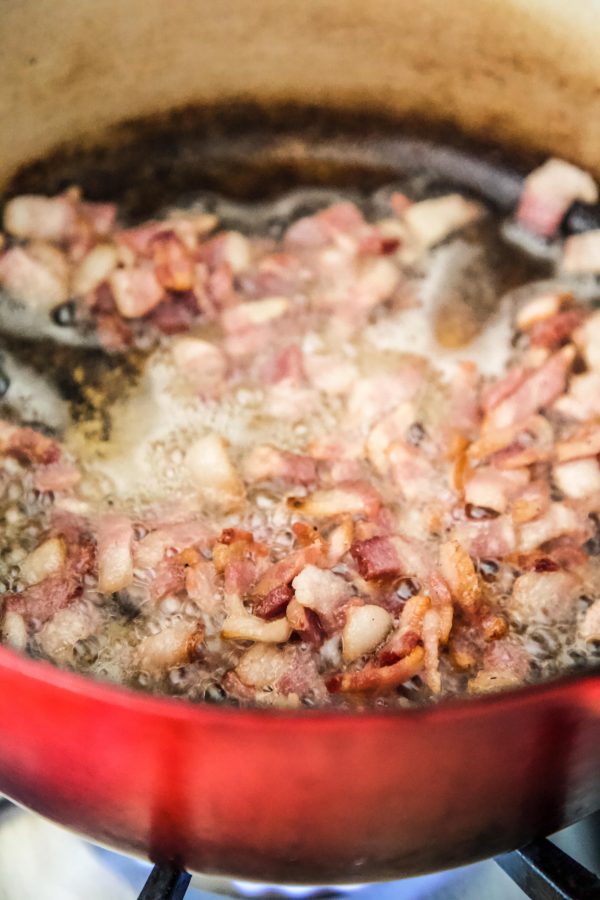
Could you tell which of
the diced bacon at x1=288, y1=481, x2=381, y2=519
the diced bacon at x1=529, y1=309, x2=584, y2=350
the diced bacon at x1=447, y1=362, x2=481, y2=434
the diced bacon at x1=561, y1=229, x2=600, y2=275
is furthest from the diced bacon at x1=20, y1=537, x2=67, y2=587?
the diced bacon at x1=561, y1=229, x2=600, y2=275

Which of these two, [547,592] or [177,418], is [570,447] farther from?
[177,418]

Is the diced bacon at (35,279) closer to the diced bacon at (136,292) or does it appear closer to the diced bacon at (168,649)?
the diced bacon at (136,292)

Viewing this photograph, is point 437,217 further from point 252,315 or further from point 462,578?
point 462,578

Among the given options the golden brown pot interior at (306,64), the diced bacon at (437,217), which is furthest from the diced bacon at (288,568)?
the golden brown pot interior at (306,64)

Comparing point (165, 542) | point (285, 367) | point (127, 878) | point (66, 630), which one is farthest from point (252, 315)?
point (127, 878)

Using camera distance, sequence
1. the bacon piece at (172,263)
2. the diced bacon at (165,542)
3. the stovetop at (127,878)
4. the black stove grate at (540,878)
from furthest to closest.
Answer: the bacon piece at (172,263) < the diced bacon at (165,542) < the stovetop at (127,878) < the black stove grate at (540,878)

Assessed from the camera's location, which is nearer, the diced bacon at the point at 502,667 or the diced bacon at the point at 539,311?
the diced bacon at the point at 502,667

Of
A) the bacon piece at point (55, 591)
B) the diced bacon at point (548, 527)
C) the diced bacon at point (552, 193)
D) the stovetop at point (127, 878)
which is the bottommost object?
the stovetop at point (127, 878)

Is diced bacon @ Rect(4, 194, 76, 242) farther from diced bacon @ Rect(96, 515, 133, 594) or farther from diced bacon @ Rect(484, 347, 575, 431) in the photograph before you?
diced bacon @ Rect(484, 347, 575, 431)
